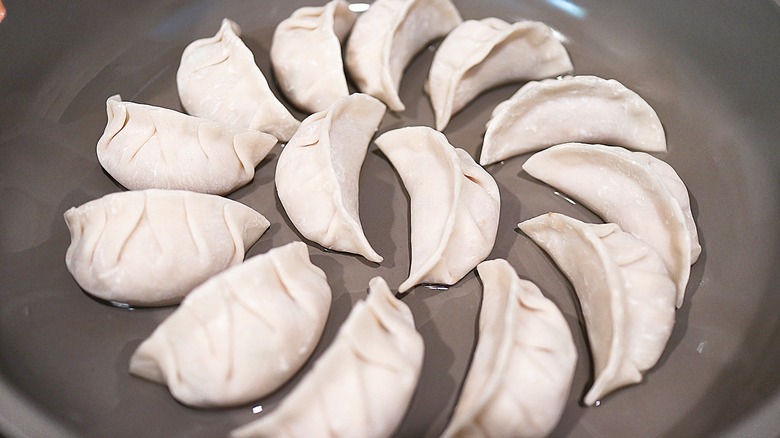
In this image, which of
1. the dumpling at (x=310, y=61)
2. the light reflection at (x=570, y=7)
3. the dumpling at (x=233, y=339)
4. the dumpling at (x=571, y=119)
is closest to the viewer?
the dumpling at (x=233, y=339)

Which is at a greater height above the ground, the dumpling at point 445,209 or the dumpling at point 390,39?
the dumpling at point 390,39

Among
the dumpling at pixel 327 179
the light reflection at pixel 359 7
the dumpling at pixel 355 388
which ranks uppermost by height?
the light reflection at pixel 359 7

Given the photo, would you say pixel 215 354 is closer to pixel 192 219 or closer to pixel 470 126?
pixel 192 219

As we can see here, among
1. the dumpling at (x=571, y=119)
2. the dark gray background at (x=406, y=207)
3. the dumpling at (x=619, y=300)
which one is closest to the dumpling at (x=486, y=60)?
the dark gray background at (x=406, y=207)

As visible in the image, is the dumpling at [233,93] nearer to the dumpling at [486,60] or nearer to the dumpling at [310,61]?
the dumpling at [310,61]

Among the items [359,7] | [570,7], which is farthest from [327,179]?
[570,7]

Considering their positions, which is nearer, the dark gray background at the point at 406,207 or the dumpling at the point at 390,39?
the dark gray background at the point at 406,207

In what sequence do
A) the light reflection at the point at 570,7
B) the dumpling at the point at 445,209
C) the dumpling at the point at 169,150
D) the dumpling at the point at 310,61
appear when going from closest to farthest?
the dumpling at the point at 445,209, the dumpling at the point at 169,150, the dumpling at the point at 310,61, the light reflection at the point at 570,7
